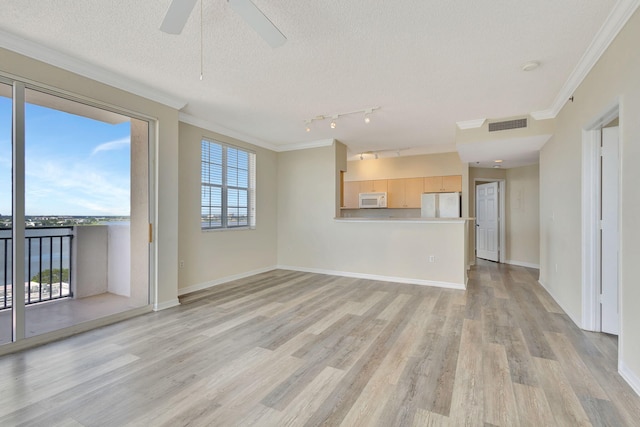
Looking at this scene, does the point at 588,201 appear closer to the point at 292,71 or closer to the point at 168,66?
the point at 292,71

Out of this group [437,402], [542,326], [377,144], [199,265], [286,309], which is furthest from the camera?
[377,144]

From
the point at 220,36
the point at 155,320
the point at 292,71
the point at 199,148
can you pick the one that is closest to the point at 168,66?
Result: the point at 220,36

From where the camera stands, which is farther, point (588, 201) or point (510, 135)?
point (510, 135)

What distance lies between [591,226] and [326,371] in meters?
2.95

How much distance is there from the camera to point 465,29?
2223 millimetres

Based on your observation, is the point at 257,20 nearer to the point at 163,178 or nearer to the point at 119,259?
the point at 163,178

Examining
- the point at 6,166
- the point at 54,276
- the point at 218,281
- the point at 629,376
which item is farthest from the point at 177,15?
the point at 218,281

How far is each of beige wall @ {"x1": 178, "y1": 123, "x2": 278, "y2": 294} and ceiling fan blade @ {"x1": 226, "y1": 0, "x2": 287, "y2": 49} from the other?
9.29 ft

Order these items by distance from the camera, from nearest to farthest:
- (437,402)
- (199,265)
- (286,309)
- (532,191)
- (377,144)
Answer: (437,402), (286,309), (199,265), (377,144), (532,191)

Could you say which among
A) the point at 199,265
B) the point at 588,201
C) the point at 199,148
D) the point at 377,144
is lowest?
the point at 199,265

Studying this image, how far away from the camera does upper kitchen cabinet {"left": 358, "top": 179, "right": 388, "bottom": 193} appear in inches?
289

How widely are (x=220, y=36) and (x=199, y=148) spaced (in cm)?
249

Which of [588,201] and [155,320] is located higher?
[588,201]

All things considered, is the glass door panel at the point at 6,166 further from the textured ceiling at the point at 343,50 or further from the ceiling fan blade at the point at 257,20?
the ceiling fan blade at the point at 257,20
